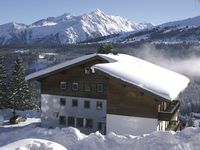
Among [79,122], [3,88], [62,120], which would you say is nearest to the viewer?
[79,122]

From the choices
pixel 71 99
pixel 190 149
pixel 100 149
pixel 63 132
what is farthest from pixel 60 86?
pixel 190 149

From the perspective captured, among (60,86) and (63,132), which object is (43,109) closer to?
(60,86)

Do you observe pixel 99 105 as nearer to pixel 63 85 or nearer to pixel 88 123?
pixel 88 123

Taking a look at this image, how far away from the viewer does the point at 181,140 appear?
675 inches

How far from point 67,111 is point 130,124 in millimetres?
7836

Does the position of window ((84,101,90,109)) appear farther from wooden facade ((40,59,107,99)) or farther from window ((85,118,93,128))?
window ((85,118,93,128))

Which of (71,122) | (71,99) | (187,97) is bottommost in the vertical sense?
(187,97)

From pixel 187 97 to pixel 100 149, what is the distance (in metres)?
183

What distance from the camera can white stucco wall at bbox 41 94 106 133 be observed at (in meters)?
Answer: 34.7

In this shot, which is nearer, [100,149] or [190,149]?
[190,149]

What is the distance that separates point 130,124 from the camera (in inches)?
1203

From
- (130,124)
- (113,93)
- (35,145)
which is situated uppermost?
(35,145)

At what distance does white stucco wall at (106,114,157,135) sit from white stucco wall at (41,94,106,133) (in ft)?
11.0

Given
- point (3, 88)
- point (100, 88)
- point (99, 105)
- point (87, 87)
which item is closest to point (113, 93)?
point (100, 88)
